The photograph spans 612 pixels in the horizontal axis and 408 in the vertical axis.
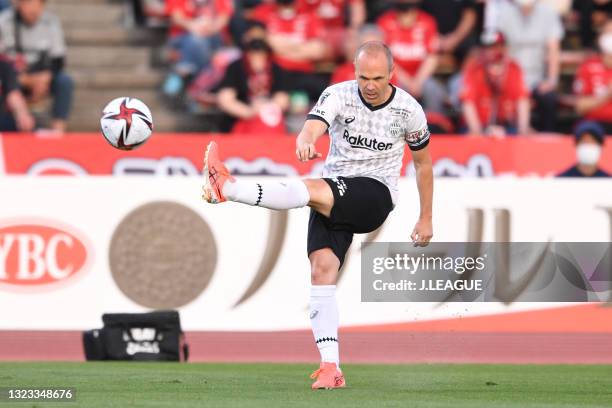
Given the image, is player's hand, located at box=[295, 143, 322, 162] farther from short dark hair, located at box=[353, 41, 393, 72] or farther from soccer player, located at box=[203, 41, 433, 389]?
short dark hair, located at box=[353, 41, 393, 72]

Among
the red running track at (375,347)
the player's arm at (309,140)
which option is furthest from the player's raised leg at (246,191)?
the red running track at (375,347)

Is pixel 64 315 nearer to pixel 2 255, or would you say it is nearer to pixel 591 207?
pixel 2 255

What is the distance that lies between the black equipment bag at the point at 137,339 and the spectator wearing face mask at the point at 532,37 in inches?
292

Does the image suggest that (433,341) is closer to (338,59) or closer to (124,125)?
(124,125)

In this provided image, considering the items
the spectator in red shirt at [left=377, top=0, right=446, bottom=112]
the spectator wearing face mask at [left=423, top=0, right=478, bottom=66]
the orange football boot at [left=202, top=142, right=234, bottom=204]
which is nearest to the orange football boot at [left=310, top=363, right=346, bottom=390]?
the orange football boot at [left=202, top=142, right=234, bottom=204]

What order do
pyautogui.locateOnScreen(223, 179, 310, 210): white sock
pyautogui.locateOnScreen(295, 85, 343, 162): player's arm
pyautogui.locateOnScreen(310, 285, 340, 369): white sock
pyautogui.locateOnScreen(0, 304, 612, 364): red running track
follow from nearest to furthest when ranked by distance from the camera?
1. pyautogui.locateOnScreen(295, 85, 343, 162): player's arm
2. pyautogui.locateOnScreen(223, 179, 310, 210): white sock
3. pyautogui.locateOnScreen(310, 285, 340, 369): white sock
4. pyautogui.locateOnScreen(0, 304, 612, 364): red running track

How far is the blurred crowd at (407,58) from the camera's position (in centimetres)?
1741

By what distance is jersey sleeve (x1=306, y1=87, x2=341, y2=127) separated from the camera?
9.34 metres

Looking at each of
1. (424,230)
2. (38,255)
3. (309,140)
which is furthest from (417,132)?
(38,255)

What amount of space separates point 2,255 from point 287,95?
15.6 feet

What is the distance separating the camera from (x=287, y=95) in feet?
57.2

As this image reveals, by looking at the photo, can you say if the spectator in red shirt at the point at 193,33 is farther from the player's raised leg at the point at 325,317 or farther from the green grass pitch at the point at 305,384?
the player's raised leg at the point at 325,317

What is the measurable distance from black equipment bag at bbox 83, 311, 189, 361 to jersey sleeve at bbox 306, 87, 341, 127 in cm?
366

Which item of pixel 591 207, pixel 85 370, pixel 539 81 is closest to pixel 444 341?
pixel 591 207
